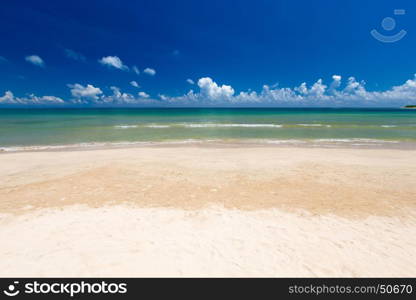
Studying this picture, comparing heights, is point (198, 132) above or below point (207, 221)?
above

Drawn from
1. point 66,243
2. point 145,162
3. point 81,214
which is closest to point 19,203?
point 81,214

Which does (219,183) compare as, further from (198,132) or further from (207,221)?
(198,132)

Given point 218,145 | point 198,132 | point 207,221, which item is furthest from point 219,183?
point 198,132

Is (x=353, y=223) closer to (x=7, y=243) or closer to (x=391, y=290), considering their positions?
(x=391, y=290)

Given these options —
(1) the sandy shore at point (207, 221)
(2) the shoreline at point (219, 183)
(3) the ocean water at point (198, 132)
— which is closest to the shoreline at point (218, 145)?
(3) the ocean water at point (198, 132)

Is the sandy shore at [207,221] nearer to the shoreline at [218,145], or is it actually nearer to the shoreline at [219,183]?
the shoreline at [219,183]

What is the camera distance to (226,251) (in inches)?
162

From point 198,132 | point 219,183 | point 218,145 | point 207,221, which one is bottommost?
point 207,221

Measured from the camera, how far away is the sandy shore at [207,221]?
378 cm

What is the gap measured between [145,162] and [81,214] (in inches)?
211

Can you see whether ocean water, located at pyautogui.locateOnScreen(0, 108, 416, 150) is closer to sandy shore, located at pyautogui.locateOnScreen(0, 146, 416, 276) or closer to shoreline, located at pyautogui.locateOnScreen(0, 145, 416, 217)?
shoreline, located at pyautogui.locateOnScreen(0, 145, 416, 217)

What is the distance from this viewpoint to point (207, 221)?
525 centimetres

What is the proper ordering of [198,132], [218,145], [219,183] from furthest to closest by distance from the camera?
[198,132] < [218,145] < [219,183]

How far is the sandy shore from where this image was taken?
3.78 m
